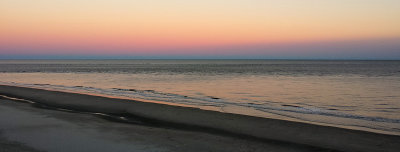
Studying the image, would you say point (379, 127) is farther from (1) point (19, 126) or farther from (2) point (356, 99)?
(1) point (19, 126)

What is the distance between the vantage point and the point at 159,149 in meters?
7.72

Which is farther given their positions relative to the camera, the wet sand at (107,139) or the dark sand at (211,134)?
the dark sand at (211,134)

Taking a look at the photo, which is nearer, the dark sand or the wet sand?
the wet sand

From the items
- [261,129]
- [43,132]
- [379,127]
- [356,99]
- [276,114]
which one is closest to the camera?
[43,132]

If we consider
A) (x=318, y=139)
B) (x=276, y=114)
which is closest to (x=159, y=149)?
(x=318, y=139)

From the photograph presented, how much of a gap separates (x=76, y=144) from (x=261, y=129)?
5.77 m

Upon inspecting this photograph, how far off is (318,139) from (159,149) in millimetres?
4686

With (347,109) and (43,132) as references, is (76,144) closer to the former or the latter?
(43,132)

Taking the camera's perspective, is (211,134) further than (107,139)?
Yes

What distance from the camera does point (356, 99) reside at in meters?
19.6

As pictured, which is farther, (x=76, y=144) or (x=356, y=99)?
(x=356, y=99)

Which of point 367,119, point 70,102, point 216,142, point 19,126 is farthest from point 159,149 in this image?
point 70,102

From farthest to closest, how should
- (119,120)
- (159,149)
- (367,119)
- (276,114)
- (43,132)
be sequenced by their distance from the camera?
(276,114)
(367,119)
(119,120)
(43,132)
(159,149)

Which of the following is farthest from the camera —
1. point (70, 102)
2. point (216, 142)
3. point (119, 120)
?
point (70, 102)
